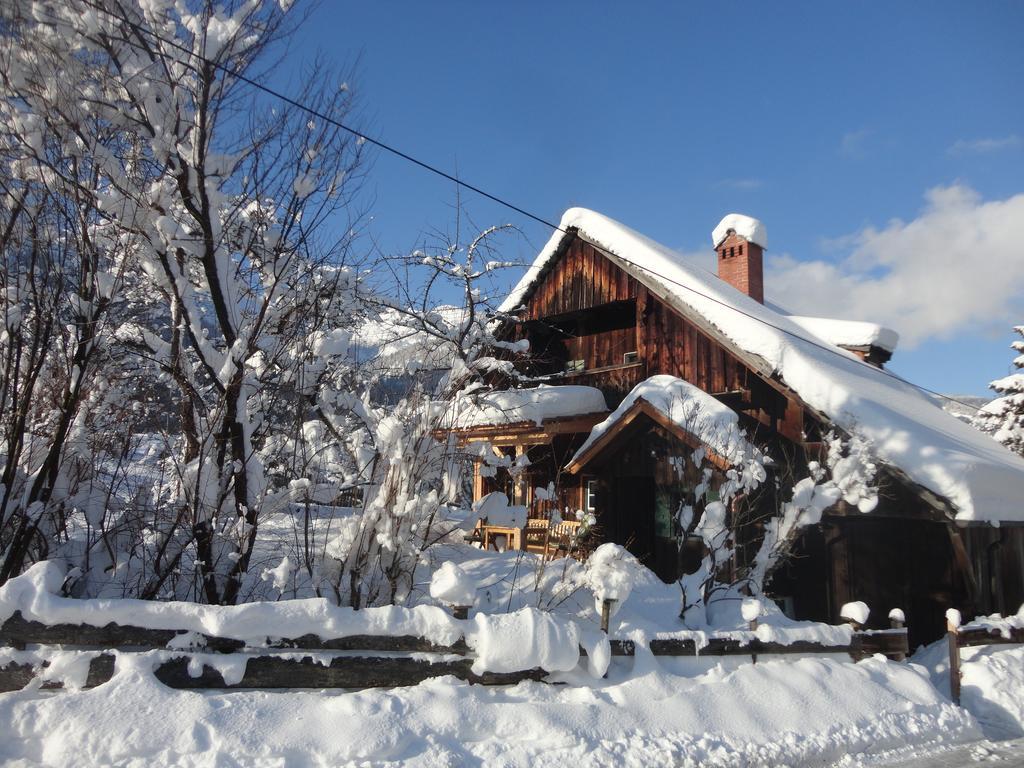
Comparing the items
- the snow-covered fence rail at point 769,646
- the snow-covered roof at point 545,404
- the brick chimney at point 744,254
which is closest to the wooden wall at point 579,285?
the snow-covered roof at point 545,404

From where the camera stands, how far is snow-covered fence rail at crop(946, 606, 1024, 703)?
6.98m

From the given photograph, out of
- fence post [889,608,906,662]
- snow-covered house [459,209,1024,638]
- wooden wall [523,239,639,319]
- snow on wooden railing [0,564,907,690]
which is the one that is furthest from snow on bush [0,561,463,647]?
wooden wall [523,239,639,319]

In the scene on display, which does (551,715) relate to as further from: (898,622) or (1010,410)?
(1010,410)

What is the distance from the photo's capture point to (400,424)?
236 inches

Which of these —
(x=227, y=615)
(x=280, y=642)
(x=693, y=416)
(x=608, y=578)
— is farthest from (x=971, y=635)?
(x=227, y=615)

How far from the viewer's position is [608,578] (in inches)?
245

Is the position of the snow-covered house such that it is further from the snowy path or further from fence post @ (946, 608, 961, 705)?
the snowy path

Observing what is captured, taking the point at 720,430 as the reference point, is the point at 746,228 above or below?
above

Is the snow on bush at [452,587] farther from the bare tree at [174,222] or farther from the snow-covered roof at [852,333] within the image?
the snow-covered roof at [852,333]

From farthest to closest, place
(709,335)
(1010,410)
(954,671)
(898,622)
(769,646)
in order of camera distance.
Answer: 1. (1010,410)
2. (709,335)
3. (898,622)
4. (954,671)
5. (769,646)

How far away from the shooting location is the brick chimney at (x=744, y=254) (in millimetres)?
19188

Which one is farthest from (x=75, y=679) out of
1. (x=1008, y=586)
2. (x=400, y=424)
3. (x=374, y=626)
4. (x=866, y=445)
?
(x=1008, y=586)

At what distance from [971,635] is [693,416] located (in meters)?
3.79

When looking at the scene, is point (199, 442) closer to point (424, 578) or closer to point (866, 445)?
point (424, 578)
